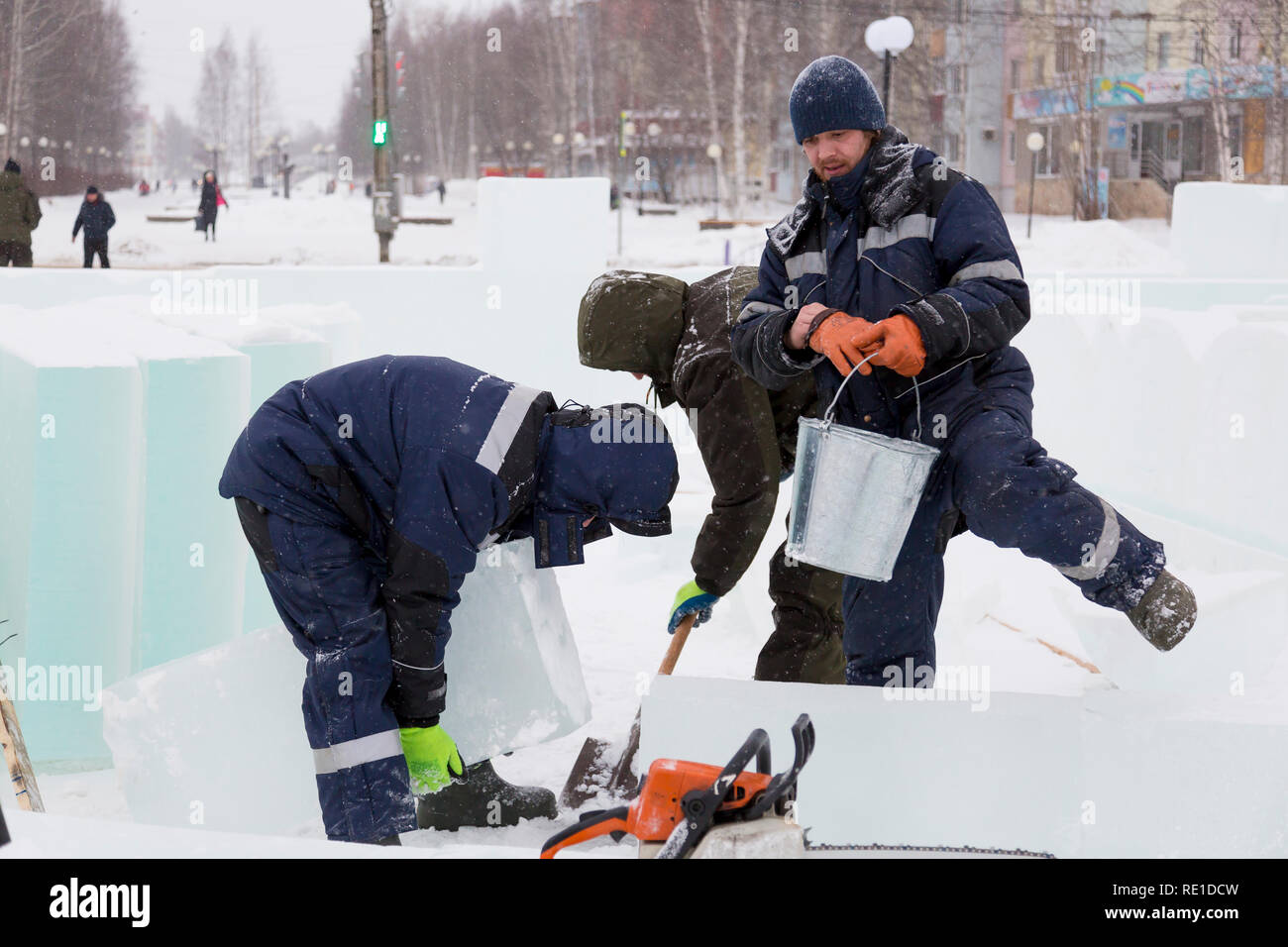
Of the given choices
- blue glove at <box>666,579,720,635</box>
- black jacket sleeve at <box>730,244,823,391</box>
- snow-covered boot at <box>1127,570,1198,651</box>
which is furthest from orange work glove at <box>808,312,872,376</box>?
blue glove at <box>666,579,720,635</box>

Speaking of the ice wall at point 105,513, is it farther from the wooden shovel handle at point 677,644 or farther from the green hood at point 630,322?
the wooden shovel handle at point 677,644

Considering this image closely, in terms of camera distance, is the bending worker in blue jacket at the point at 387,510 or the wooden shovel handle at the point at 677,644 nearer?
the bending worker in blue jacket at the point at 387,510

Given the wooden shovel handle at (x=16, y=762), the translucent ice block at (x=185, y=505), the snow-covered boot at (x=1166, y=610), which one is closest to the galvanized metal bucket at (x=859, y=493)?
the snow-covered boot at (x=1166, y=610)

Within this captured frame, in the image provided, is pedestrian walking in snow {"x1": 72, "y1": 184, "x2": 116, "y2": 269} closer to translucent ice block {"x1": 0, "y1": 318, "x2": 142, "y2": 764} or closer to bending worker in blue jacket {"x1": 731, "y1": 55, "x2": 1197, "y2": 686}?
translucent ice block {"x1": 0, "y1": 318, "x2": 142, "y2": 764}

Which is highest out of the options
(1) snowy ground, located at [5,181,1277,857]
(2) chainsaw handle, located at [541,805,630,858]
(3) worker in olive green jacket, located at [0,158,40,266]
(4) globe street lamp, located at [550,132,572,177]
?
(4) globe street lamp, located at [550,132,572,177]

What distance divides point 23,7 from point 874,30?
15917 millimetres

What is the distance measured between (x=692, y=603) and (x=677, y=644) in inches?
5.8

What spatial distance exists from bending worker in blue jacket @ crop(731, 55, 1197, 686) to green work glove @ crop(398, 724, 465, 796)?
2.79ft

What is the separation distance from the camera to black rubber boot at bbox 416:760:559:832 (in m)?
2.97

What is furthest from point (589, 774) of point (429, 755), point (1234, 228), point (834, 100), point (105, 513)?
point (1234, 228)

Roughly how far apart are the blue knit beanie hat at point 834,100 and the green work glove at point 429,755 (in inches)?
54.9

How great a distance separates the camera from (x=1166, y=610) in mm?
2203

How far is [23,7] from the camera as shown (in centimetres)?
2045

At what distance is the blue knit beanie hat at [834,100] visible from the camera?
2316 mm
